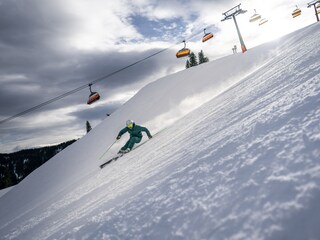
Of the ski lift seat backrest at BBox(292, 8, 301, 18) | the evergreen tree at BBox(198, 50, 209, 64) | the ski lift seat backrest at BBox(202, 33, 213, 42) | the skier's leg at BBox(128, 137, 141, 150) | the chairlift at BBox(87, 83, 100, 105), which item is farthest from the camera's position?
the evergreen tree at BBox(198, 50, 209, 64)

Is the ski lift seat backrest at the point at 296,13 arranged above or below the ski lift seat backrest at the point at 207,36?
above

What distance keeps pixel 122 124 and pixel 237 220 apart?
46.1 feet

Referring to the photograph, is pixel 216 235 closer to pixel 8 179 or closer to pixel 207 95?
pixel 207 95

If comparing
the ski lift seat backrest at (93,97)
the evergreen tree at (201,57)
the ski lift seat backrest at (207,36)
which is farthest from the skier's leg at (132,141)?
the evergreen tree at (201,57)

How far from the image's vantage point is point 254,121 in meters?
2.54

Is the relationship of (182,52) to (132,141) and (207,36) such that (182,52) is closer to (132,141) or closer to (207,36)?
(207,36)

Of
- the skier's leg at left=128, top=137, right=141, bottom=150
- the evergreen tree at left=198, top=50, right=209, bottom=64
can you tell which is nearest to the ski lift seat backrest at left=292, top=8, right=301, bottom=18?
the skier's leg at left=128, top=137, right=141, bottom=150

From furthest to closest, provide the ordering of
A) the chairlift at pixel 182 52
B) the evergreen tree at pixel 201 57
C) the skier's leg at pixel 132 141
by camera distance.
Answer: the evergreen tree at pixel 201 57 < the chairlift at pixel 182 52 < the skier's leg at pixel 132 141

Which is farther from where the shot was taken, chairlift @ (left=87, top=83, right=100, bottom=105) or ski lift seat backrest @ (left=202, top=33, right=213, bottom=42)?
ski lift seat backrest @ (left=202, top=33, right=213, bottom=42)

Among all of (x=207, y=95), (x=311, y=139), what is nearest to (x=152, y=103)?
(x=207, y=95)

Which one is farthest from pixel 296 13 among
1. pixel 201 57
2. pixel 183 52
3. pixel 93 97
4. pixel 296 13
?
pixel 201 57

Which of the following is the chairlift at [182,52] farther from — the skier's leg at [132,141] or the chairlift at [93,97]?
the skier's leg at [132,141]

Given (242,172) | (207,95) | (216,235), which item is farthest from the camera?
(207,95)

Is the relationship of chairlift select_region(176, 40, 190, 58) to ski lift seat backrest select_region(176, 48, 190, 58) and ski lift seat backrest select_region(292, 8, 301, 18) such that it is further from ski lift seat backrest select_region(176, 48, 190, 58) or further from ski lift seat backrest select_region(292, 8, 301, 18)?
ski lift seat backrest select_region(292, 8, 301, 18)
